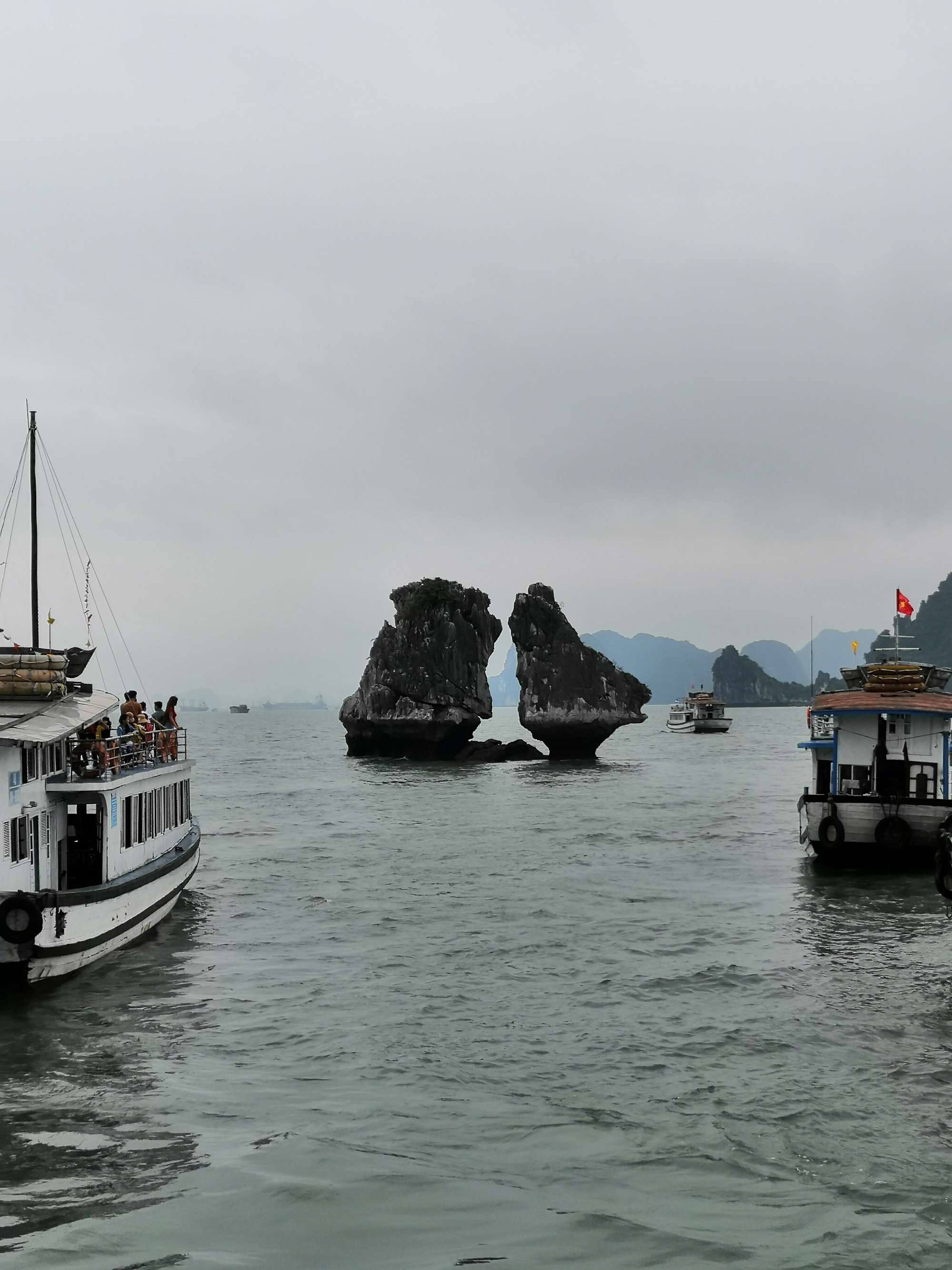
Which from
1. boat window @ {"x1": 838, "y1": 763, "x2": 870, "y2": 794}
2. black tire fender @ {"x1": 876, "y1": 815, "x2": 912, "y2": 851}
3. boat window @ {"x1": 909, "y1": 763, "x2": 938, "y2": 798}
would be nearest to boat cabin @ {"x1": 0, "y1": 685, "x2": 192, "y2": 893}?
black tire fender @ {"x1": 876, "y1": 815, "x2": 912, "y2": 851}

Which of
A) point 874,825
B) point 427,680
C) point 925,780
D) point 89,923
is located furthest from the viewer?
point 427,680

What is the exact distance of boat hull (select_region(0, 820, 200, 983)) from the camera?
711 inches

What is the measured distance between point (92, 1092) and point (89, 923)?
6.06 meters

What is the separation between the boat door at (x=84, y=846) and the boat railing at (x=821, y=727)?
22.3 meters

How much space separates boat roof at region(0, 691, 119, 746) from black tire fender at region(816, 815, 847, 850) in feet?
64.3

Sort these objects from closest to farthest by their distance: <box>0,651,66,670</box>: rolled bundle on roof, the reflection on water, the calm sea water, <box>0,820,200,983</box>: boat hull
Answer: the calm sea water < the reflection on water < <box>0,820,200,983</box>: boat hull < <box>0,651,66,670</box>: rolled bundle on roof

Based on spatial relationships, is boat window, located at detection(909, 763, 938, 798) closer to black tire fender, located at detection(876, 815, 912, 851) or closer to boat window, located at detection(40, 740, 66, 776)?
black tire fender, located at detection(876, 815, 912, 851)

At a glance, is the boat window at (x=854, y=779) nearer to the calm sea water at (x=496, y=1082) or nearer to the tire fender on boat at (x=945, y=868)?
the calm sea water at (x=496, y=1082)

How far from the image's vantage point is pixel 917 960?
20.5 m

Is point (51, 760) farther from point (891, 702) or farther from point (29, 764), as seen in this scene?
point (891, 702)

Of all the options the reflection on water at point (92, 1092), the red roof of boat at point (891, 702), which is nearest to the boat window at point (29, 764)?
the reflection on water at point (92, 1092)

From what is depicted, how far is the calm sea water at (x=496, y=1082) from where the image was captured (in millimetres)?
10016

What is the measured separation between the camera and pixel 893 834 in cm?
3031

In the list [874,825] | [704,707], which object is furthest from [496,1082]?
[704,707]
